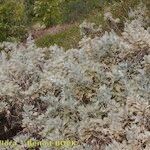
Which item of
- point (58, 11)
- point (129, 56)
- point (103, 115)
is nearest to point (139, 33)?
point (129, 56)

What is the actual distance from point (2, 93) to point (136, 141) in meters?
2.44

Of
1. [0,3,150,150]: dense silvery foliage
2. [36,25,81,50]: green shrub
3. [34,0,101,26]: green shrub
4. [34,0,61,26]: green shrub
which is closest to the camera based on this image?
[0,3,150,150]: dense silvery foliage

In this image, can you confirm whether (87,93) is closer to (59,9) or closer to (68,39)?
(68,39)

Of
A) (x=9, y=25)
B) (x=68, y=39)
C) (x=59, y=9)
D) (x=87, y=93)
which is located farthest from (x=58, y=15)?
(x=87, y=93)

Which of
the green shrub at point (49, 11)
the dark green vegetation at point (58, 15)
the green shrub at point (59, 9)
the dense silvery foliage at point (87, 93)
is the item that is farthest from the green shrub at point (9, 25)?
the dense silvery foliage at point (87, 93)

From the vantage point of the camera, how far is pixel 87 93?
22.7ft

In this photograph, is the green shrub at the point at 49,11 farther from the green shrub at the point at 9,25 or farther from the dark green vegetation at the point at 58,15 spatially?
the green shrub at the point at 9,25

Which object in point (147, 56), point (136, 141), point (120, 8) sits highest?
point (147, 56)

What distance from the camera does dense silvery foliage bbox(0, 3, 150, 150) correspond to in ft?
20.4

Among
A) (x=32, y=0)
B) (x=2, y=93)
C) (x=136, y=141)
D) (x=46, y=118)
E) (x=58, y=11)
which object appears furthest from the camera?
(x=32, y=0)

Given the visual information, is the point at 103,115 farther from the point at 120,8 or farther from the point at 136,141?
the point at 120,8

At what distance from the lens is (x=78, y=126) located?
21.5 feet

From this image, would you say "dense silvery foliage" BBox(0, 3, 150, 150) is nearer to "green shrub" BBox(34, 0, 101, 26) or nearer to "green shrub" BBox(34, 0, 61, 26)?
"green shrub" BBox(34, 0, 101, 26)

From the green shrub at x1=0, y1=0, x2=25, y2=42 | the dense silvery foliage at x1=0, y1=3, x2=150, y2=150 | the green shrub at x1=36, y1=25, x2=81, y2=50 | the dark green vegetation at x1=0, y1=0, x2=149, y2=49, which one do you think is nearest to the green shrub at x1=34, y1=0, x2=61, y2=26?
the dark green vegetation at x1=0, y1=0, x2=149, y2=49
